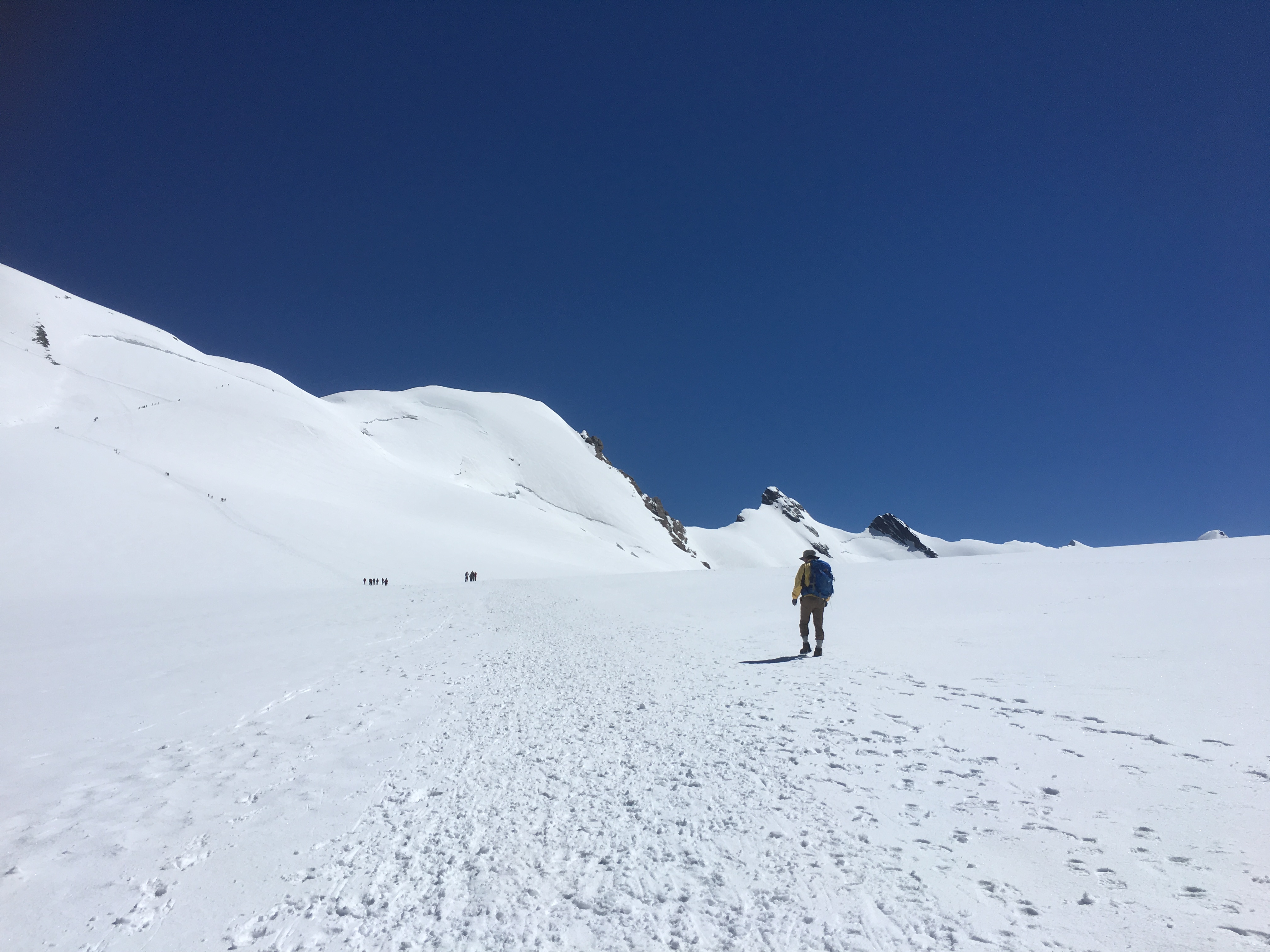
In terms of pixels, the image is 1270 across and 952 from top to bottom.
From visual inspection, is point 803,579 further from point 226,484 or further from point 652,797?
point 226,484

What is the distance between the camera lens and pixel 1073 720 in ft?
20.9

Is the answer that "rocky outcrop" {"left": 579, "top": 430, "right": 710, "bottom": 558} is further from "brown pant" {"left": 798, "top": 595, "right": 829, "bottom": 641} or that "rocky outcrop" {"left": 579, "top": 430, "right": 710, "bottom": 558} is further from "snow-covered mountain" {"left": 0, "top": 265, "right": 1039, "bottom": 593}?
"brown pant" {"left": 798, "top": 595, "right": 829, "bottom": 641}

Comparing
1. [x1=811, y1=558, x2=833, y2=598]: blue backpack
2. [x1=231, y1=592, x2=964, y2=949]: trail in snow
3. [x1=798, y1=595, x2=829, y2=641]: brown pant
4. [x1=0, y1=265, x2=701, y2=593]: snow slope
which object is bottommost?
[x1=231, y1=592, x2=964, y2=949]: trail in snow

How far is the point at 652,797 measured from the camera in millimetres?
4855

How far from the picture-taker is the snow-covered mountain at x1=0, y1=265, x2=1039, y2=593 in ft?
90.0

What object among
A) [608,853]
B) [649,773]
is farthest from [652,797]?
[608,853]

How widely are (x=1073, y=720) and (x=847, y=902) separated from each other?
14.7 ft

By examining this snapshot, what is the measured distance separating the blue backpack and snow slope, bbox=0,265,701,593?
2404 centimetres

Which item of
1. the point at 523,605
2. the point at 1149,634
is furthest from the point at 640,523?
the point at 1149,634

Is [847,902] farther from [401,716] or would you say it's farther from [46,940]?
[401,716]

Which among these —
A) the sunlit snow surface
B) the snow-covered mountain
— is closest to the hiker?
the sunlit snow surface

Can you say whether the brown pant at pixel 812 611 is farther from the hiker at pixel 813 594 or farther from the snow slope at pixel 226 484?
the snow slope at pixel 226 484

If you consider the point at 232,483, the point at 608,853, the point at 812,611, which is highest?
the point at 232,483

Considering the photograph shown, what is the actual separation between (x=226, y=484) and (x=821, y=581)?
42049 mm
